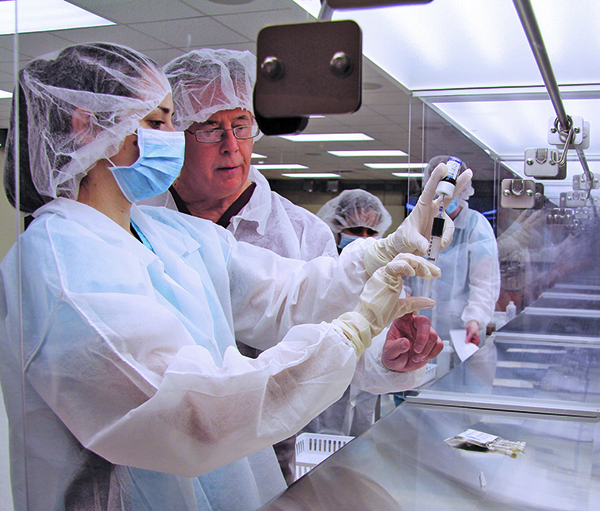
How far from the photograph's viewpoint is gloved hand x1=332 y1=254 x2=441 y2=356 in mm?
1017

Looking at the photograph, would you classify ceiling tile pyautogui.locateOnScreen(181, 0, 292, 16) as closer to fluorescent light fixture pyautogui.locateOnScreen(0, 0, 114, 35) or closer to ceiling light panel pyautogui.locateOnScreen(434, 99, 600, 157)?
fluorescent light fixture pyautogui.locateOnScreen(0, 0, 114, 35)

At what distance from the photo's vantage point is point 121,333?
831mm

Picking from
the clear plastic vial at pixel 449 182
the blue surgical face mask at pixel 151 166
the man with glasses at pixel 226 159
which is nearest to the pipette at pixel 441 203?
the clear plastic vial at pixel 449 182

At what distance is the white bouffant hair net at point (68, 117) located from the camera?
973mm

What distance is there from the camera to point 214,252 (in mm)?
1322

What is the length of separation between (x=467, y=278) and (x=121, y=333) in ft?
5.29

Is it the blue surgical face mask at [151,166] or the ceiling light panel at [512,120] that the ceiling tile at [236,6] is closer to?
the blue surgical face mask at [151,166]

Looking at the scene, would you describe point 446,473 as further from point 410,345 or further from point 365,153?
point 365,153

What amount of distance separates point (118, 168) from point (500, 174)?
1.51m

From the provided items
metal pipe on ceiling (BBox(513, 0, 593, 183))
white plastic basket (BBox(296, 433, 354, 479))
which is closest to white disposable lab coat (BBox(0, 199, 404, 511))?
metal pipe on ceiling (BBox(513, 0, 593, 183))

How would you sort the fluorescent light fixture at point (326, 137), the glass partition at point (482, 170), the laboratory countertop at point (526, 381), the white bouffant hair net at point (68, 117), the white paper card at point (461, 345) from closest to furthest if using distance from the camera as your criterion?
the white bouffant hair net at point (68, 117)
the laboratory countertop at point (526, 381)
the glass partition at point (482, 170)
the fluorescent light fixture at point (326, 137)
the white paper card at point (461, 345)

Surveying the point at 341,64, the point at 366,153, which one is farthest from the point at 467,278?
A: the point at 341,64

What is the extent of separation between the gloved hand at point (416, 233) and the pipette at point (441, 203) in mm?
13

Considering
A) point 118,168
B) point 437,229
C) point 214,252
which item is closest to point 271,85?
point 118,168
